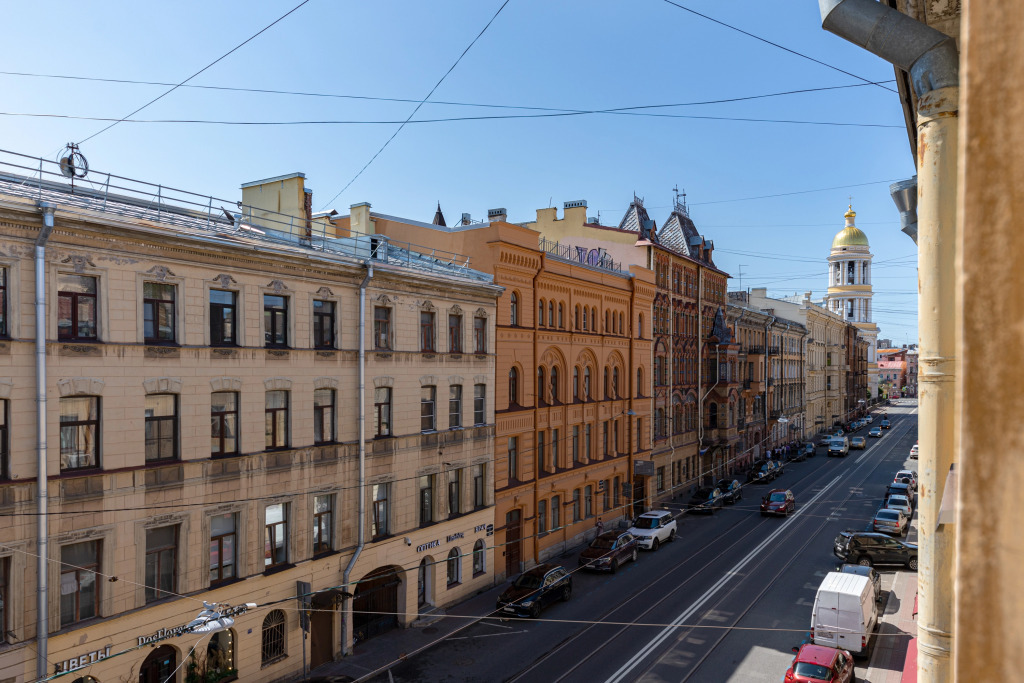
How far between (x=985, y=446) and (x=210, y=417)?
1901cm

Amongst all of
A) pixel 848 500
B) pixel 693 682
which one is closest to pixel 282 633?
pixel 693 682

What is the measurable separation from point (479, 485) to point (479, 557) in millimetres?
2980

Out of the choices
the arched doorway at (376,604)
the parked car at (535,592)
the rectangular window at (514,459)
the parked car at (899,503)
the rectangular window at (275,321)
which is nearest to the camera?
the rectangular window at (275,321)

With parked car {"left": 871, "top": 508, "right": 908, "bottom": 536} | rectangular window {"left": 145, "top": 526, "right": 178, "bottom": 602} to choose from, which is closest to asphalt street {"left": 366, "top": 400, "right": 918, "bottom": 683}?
parked car {"left": 871, "top": 508, "right": 908, "bottom": 536}

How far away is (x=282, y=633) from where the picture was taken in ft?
65.4

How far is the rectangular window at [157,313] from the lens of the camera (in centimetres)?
1712

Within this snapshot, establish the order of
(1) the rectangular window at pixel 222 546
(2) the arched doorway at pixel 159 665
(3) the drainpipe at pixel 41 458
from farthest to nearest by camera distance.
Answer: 1. (1) the rectangular window at pixel 222 546
2. (2) the arched doorway at pixel 159 665
3. (3) the drainpipe at pixel 41 458

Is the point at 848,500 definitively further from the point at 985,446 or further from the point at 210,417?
the point at 985,446

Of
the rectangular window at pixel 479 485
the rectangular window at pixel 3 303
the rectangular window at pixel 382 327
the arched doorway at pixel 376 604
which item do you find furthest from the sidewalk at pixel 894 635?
the rectangular window at pixel 3 303

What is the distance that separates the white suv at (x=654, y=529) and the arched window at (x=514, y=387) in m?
9.98

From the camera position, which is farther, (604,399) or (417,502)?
(604,399)

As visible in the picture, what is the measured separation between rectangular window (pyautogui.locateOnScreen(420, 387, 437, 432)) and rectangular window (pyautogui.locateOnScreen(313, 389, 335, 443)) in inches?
162

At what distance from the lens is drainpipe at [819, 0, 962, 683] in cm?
511

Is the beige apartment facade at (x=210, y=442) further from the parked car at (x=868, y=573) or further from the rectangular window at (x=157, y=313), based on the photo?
the parked car at (x=868, y=573)
